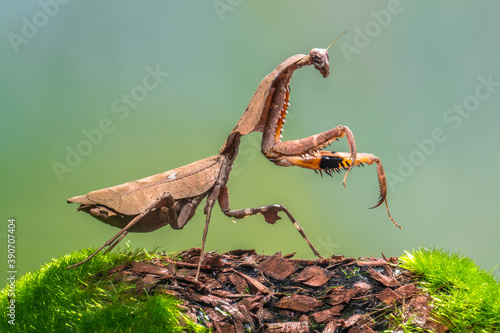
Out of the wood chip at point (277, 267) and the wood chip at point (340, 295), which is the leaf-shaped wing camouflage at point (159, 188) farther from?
the wood chip at point (340, 295)

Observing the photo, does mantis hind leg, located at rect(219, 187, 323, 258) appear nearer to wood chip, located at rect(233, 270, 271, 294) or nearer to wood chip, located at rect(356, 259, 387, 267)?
wood chip, located at rect(356, 259, 387, 267)

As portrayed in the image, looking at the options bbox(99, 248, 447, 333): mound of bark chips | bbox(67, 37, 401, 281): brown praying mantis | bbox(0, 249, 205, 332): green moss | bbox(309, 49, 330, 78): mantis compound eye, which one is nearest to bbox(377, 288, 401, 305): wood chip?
bbox(99, 248, 447, 333): mound of bark chips

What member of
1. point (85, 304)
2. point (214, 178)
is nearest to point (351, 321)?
point (214, 178)

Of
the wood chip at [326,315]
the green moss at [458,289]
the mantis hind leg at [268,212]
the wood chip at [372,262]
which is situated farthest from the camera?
the mantis hind leg at [268,212]

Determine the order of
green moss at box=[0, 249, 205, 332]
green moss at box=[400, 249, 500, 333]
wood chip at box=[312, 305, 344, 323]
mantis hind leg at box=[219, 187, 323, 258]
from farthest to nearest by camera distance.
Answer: mantis hind leg at box=[219, 187, 323, 258], wood chip at box=[312, 305, 344, 323], green moss at box=[400, 249, 500, 333], green moss at box=[0, 249, 205, 332]

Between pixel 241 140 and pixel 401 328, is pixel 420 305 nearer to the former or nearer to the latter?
pixel 401 328

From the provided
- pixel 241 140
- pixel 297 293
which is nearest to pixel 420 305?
pixel 297 293

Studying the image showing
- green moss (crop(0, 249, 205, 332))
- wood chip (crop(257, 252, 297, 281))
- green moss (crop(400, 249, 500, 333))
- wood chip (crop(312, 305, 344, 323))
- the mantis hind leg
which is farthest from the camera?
the mantis hind leg

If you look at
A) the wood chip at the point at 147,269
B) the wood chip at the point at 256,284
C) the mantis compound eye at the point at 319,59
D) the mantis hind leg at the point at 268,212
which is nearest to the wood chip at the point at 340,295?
the wood chip at the point at 256,284
